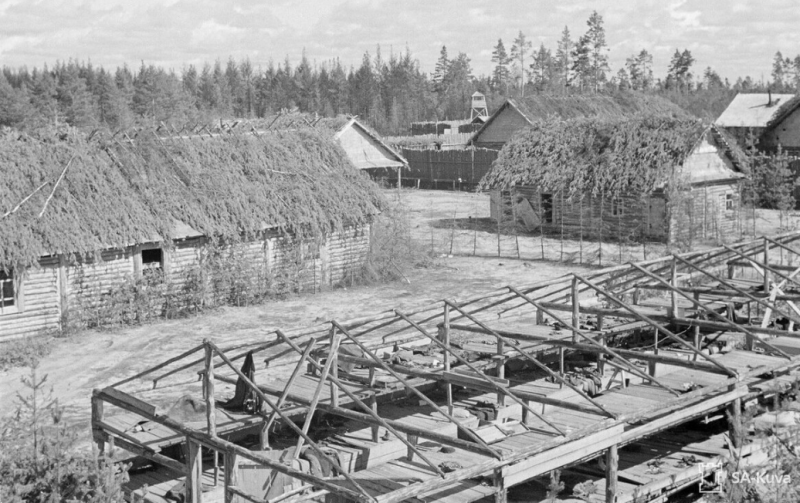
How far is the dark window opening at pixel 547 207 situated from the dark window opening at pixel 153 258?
16927 millimetres

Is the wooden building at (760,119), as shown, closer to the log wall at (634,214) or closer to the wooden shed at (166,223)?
the log wall at (634,214)

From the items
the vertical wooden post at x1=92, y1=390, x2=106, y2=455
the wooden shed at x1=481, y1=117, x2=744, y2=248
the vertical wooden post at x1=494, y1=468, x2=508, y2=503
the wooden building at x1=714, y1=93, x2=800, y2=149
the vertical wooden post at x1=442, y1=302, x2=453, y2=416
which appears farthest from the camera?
the wooden building at x1=714, y1=93, x2=800, y2=149

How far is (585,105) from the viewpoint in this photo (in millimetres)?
57594

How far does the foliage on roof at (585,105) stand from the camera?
5459cm

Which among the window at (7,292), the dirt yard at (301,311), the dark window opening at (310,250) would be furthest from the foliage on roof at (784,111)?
the window at (7,292)

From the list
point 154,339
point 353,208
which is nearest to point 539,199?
point 353,208

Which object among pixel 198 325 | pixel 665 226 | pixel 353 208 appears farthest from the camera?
pixel 665 226

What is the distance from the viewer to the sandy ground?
17.6 metres

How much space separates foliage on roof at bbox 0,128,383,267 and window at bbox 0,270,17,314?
58cm

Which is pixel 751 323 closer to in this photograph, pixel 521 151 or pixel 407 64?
pixel 521 151

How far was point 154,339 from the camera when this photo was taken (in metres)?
20.8

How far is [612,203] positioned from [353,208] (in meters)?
10.9

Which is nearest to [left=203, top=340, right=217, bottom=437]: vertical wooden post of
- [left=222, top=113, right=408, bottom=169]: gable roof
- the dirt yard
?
the dirt yard

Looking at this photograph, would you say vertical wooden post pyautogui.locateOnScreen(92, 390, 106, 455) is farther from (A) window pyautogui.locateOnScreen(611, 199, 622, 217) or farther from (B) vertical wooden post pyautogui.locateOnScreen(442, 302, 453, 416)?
(A) window pyautogui.locateOnScreen(611, 199, 622, 217)
